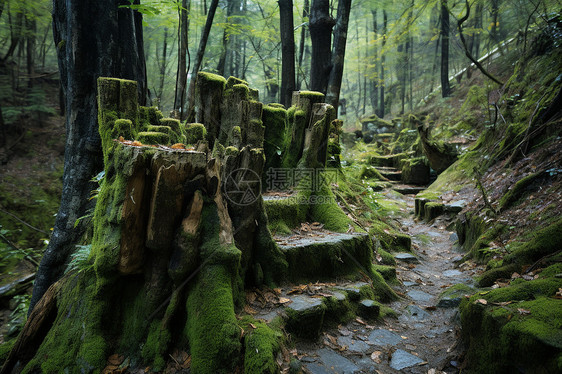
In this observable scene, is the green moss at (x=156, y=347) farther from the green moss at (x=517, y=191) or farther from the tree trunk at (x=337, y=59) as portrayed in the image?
the tree trunk at (x=337, y=59)

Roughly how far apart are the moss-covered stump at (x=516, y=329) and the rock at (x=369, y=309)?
3.41 ft

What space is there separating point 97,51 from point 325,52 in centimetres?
615

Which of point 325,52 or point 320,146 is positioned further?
point 325,52

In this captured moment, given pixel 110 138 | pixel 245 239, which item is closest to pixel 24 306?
pixel 110 138

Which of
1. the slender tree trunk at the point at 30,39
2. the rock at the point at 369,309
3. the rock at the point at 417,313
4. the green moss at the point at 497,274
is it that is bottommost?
the rock at the point at 417,313

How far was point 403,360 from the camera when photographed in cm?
319

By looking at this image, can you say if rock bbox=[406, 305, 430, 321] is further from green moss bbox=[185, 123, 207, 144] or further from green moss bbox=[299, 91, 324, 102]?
green moss bbox=[299, 91, 324, 102]

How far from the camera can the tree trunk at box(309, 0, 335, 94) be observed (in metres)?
8.59

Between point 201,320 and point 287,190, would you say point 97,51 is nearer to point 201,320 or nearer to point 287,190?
point 287,190

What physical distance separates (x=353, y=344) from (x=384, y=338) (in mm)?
472

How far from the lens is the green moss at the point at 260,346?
8.07 feet

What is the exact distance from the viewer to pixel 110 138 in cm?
366

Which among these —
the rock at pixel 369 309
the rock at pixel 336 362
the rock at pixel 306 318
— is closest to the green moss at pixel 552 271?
the rock at pixel 369 309

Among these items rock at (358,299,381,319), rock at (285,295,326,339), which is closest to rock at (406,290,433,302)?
rock at (358,299,381,319)
